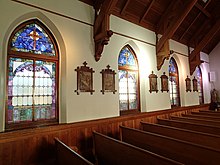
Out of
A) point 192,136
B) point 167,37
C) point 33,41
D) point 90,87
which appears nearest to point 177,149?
point 192,136

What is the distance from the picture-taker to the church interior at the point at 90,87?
6.82ft

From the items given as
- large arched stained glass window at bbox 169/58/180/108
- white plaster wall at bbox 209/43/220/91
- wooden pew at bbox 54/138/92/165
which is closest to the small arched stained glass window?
large arched stained glass window at bbox 169/58/180/108

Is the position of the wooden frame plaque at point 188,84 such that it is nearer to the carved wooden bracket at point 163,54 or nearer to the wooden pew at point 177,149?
the carved wooden bracket at point 163,54

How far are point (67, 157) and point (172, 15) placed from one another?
14.6ft

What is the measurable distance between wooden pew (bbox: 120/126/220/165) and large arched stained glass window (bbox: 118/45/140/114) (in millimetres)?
1288

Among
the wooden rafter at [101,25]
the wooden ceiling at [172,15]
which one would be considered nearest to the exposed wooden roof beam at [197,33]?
the wooden ceiling at [172,15]

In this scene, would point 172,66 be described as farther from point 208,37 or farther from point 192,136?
point 192,136

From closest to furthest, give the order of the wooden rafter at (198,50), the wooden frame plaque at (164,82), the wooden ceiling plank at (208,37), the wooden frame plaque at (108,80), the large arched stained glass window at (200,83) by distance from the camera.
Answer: the wooden frame plaque at (108,80) < the wooden frame plaque at (164,82) < the wooden ceiling plank at (208,37) < the wooden rafter at (198,50) < the large arched stained glass window at (200,83)

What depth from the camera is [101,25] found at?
10.2 ft

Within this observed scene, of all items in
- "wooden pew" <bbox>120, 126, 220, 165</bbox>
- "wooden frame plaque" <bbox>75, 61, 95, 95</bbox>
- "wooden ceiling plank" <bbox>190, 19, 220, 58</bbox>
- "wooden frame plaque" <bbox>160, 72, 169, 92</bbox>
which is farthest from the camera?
"wooden ceiling plank" <bbox>190, 19, 220, 58</bbox>

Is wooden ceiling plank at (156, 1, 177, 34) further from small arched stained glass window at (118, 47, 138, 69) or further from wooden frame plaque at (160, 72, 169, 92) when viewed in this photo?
wooden frame plaque at (160, 72, 169, 92)

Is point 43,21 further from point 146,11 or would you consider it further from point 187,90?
point 187,90

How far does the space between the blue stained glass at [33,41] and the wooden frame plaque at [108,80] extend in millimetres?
1124

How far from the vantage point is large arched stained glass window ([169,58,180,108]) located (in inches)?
207
